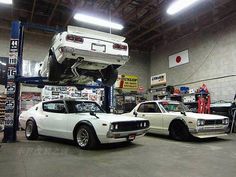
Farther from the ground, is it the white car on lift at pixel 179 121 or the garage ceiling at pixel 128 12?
the garage ceiling at pixel 128 12

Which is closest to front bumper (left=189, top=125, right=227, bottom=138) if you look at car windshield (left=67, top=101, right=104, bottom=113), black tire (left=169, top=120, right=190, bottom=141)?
black tire (left=169, top=120, right=190, bottom=141)

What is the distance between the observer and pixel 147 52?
17.4 meters

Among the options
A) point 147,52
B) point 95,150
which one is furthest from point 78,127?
point 147,52

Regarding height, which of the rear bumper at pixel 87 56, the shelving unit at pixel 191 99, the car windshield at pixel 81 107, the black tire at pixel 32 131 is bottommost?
the black tire at pixel 32 131

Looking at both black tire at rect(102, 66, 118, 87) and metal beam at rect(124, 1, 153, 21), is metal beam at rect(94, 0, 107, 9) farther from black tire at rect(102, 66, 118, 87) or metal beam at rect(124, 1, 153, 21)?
black tire at rect(102, 66, 118, 87)

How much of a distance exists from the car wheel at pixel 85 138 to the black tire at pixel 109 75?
1634mm

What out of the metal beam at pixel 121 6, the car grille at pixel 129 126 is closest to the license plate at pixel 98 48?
the car grille at pixel 129 126

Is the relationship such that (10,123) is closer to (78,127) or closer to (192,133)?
(78,127)

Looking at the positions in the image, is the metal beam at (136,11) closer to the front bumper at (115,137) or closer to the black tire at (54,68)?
the black tire at (54,68)

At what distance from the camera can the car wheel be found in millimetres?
5277

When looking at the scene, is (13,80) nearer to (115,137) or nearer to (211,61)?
(115,137)

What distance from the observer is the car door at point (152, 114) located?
747 centimetres

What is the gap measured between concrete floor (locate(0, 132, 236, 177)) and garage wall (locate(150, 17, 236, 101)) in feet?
21.5

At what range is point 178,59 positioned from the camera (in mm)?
14445
